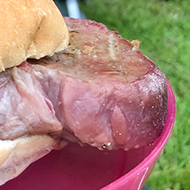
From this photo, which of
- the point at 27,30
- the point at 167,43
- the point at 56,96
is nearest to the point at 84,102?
the point at 56,96

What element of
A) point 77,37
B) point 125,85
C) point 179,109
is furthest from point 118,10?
point 125,85

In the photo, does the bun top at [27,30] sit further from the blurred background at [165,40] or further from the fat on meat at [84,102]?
the blurred background at [165,40]

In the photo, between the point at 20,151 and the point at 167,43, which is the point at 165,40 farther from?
the point at 20,151

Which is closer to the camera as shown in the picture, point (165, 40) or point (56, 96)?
point (56, 96)

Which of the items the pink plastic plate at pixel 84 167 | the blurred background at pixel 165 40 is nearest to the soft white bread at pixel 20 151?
the pink plastic plate at pixel 84 167

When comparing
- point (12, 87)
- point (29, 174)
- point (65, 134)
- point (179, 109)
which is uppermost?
point (12, 87)

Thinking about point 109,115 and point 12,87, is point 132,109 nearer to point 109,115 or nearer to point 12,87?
point 109,115
